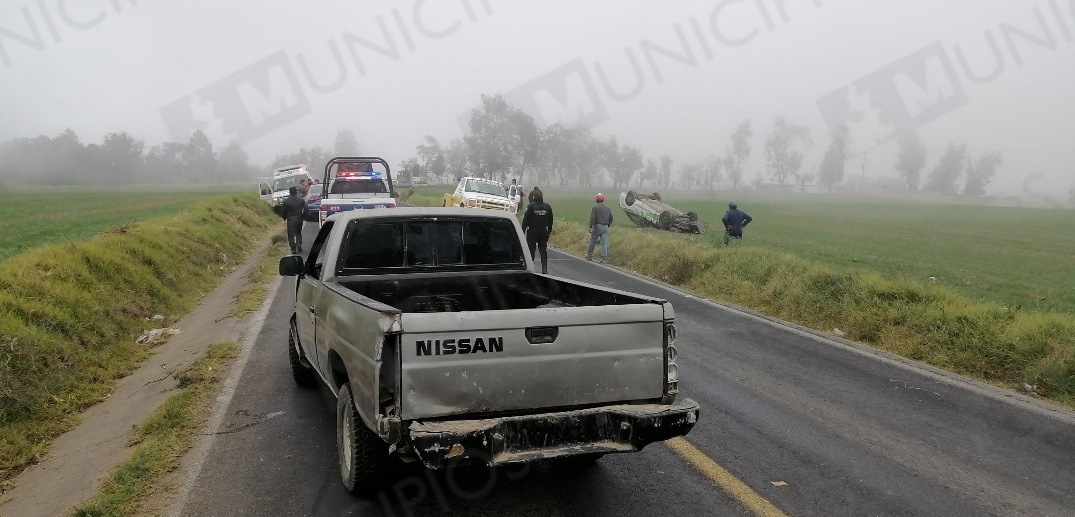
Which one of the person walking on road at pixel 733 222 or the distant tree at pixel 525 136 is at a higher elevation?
the distant tree at pixel 525 136

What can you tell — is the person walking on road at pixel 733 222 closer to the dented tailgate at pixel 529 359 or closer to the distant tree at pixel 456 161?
the dented tailgate at pixel 529 359

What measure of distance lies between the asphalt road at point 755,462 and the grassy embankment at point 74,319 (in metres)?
1.69

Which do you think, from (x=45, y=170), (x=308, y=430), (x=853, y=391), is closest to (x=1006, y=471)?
(x=853, y=391)

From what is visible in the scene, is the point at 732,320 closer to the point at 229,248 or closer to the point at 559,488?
the point at 559,488

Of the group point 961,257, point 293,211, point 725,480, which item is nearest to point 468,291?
point 725,480

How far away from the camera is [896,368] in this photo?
7.73 m

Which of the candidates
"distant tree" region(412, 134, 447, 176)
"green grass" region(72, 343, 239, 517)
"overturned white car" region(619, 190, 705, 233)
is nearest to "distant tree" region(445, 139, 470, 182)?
"distant tree" region(412, 134, 447, 176)

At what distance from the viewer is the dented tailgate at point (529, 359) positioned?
3.59 m

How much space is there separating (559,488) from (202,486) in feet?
7.63

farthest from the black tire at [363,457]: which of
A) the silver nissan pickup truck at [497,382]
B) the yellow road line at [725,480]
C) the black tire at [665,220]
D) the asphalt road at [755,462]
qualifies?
the black tire at [665,220]

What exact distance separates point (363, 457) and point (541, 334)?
4.43 feet

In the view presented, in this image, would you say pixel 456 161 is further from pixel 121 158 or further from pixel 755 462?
pixel 755 462

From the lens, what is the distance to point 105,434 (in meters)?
5.91

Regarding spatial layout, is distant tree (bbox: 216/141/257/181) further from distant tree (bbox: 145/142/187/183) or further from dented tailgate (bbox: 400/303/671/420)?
dented tailgate (bbox: 400/303/671/420)
